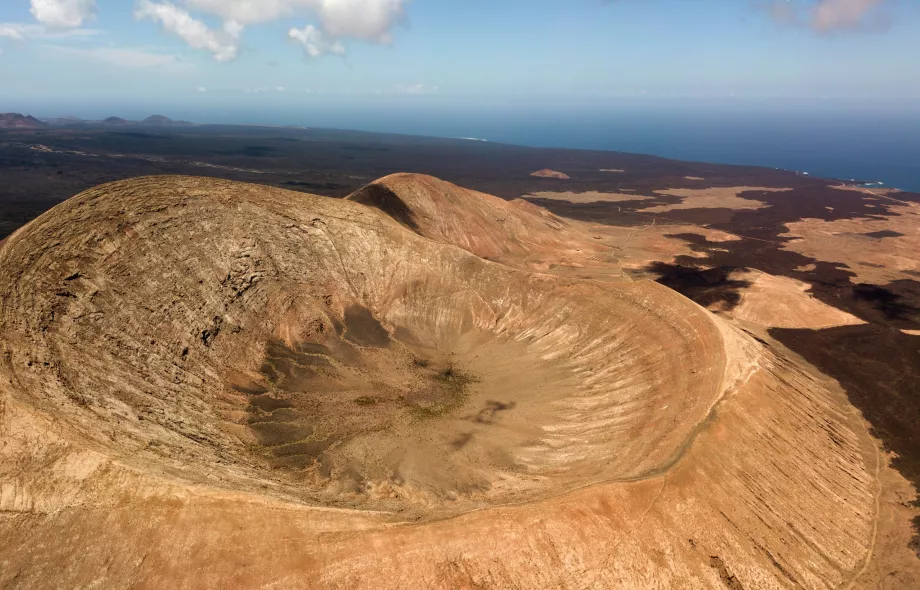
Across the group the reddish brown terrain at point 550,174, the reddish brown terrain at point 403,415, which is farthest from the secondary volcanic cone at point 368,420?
the reddish brown terrain at point 550,174

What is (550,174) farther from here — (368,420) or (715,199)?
(368,420)

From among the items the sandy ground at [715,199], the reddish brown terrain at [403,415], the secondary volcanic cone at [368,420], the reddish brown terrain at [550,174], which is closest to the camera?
the secondary volcanic cone at [368,420]

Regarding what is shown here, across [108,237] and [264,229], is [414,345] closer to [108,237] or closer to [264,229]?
[264,229]

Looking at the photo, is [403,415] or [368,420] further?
[403,415]

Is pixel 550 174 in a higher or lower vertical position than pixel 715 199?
higher

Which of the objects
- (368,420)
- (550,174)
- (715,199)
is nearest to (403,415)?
(368,420)

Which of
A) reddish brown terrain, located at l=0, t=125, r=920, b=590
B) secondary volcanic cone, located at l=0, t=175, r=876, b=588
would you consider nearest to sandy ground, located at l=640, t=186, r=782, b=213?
reddish brown terrain, located at l=0, t=125, r=920, b=590

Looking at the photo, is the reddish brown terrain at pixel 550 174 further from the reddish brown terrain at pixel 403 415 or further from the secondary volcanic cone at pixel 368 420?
the secondary volcanic cone at pixel 368 420

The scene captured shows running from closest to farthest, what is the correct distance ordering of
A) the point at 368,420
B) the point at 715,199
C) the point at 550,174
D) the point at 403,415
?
1. the point at 368,420
2. the point at 403,415
3. the point at 715,199
4. the point at 550,174

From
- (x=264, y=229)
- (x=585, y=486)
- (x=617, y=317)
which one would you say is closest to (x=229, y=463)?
(x=585, y=486)

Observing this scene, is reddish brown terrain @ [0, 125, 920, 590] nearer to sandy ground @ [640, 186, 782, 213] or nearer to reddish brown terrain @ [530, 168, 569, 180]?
sandy ground @ [640, 186, 782, 213]
